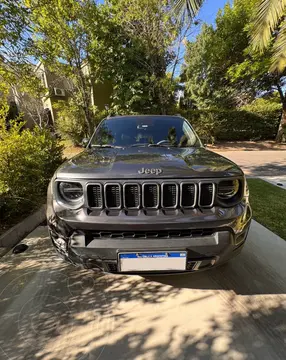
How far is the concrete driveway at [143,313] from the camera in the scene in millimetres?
1499

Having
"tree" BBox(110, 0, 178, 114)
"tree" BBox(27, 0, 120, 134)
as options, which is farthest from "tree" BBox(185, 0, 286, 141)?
"tree" BBox(27, 0, 120, 134)

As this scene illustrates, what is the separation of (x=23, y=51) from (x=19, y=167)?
9.07 ft

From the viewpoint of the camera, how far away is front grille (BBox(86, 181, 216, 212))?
1630 millimetres

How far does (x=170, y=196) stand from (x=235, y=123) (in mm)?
14758

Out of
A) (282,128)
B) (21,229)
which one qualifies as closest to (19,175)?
(21,229)

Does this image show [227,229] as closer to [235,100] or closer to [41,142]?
[41,142]

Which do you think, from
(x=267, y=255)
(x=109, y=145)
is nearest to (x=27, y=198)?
(x=109, y=145)

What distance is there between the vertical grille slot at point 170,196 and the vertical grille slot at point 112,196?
1.22 feet

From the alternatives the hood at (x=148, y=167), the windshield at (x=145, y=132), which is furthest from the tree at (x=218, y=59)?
the hood at (x=148, y=167)

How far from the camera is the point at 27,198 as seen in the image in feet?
11.4

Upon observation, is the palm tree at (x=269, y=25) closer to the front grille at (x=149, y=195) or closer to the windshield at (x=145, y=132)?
the windshield at (x=145, y=132)

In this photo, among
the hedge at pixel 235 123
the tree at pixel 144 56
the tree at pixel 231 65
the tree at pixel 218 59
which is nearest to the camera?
the tree at pixel 144 56

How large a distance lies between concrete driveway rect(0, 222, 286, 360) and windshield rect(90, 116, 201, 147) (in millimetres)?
1654

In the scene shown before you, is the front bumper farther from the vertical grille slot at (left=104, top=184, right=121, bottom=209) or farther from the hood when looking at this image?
the hood
